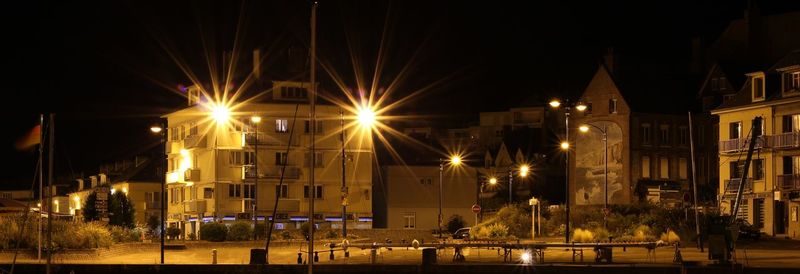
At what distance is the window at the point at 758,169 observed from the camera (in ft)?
242

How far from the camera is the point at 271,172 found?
310ft

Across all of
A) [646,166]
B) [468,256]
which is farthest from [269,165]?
[468,256]

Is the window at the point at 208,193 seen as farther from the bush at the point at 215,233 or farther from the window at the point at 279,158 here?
the bush at the point at 215,233

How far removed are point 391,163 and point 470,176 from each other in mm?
7550

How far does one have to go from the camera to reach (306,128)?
9662cm

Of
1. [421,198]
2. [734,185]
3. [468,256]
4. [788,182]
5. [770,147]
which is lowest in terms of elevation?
[468,256]

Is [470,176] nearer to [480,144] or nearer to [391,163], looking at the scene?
[391,163]

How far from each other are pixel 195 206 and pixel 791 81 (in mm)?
47102

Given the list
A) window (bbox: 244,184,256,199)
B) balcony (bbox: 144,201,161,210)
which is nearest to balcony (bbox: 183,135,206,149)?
window (bbox: 244,184,256,199)

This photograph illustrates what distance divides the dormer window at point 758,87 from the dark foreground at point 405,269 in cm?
3510

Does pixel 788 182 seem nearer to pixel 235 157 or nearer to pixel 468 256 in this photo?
pixel 468 256

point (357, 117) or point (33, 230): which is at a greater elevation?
point (357, 117)

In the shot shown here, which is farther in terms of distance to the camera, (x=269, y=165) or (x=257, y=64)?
(x=269, y=165)

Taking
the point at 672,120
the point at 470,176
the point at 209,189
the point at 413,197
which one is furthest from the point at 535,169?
the point at 209,189
